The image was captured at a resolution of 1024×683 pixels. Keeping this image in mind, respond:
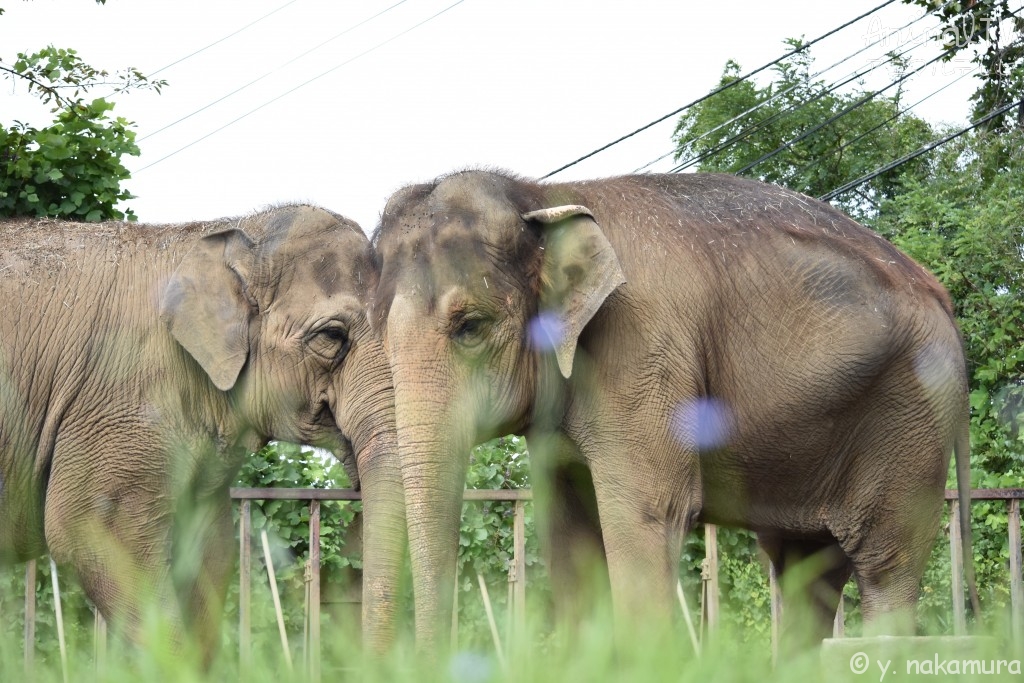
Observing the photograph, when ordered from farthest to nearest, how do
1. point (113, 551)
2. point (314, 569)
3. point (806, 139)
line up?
1. point (806, 139)
2. point (314, 569)
3. point (113, 551)

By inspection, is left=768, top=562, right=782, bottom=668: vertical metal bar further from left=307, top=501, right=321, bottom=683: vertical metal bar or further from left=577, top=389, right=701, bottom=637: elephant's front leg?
left=307, top=501, right=321, bottom=683: vertical metal bar

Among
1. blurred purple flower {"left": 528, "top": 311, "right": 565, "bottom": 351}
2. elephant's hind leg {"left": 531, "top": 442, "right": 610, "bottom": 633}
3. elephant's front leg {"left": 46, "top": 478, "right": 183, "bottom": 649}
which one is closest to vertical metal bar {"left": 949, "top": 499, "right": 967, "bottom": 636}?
elephant's hind leg {"left": 531, "top": 442, "right": 610, "bottom": 633}

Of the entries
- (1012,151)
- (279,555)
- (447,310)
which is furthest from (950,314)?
(1012,151)

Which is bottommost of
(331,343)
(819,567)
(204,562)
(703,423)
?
(819,567)

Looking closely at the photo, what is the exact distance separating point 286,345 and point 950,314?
2799 mm

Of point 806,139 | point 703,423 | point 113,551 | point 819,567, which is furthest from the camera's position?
point 806,139

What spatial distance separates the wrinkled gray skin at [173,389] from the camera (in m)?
5.85

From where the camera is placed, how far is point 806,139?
1337 inches

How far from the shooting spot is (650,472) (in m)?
5.10

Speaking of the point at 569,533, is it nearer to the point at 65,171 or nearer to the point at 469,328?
the point at 469,328

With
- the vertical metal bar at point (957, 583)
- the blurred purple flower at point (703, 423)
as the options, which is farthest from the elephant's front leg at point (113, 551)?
the vertical metal bar at point (957, 583)

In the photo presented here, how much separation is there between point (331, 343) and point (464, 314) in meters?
1.17

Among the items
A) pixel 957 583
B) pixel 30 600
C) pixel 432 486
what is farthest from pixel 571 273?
pixel 30 600

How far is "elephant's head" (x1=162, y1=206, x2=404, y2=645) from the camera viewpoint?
5984 millimetres
